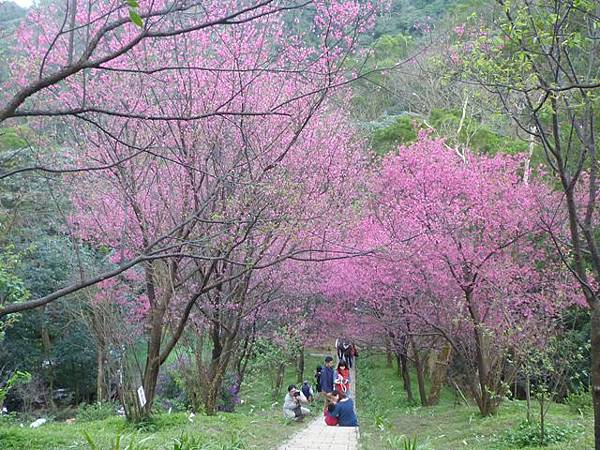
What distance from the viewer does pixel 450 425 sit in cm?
1067

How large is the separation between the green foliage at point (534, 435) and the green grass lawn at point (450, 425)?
0.07ft

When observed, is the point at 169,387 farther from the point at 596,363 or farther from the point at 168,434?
the point at 596,363

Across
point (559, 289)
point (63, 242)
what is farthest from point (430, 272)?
point (63, 242)

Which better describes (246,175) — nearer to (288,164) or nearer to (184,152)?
(184,152)

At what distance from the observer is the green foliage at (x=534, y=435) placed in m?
7.71

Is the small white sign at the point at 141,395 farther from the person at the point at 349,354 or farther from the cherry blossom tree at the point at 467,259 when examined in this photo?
the person at the point at 349,354

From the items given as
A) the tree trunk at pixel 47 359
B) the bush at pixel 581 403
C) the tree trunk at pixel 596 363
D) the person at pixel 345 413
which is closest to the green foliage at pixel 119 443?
the person at pixel 345 413

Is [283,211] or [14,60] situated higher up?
[14,60]

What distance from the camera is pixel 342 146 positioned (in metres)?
9.95

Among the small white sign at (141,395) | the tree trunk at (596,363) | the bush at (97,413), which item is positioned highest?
the tree trunk at (596,363)

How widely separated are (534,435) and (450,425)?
2888mm

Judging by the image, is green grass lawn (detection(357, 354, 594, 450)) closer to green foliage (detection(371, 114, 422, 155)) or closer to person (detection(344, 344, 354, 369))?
person (detection(344, 344, 354, 369))

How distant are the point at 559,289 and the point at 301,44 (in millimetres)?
5576

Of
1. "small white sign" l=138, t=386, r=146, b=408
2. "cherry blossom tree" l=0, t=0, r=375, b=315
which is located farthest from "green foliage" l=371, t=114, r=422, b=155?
"small white sign" l=138, t=386, r=146, b=408
